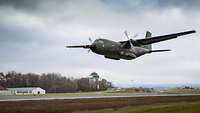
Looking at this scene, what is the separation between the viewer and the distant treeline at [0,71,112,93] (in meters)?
150

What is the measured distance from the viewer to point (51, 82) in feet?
534

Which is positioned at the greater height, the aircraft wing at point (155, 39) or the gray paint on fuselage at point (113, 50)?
the aircraft wing at point (155, 39)

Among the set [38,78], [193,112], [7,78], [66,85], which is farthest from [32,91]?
[193,112]

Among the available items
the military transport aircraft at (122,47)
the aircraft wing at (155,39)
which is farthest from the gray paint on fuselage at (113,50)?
the aircraft wing at (155,39)

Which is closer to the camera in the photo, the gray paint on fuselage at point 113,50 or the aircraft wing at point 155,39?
the gray paint on fuselage at point 113,50

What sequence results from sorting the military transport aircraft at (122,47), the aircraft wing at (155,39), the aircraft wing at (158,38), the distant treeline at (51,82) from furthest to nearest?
the distant treeline at (51,82) < the aircraft wing at (158,38) < the aircraft wing at (155,39) < the military transport aircraft at (122,47)

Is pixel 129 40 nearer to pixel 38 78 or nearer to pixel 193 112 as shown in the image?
pixel 193 112

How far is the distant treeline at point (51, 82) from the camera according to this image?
150 m

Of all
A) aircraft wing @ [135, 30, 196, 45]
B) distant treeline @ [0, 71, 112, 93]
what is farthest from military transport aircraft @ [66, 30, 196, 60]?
distant treeline @ [0, 71, 112, 93]

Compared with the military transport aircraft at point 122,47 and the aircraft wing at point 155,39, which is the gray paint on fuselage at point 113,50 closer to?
the military transport aircraft at point 122,47

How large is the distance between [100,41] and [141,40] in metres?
7.87

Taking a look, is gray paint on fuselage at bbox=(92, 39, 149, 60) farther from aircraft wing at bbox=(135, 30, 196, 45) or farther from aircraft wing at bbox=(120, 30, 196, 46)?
aircraft wing at bbox=(135, 30, 196, 45)

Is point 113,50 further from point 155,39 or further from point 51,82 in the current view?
point 51,82

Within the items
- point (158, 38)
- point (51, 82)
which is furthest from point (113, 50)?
point (51, 82)
